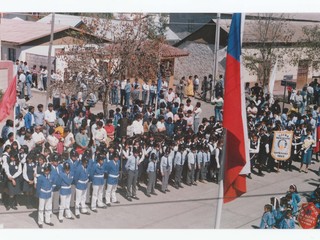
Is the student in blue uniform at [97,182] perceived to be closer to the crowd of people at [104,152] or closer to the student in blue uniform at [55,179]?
the crowd of people at [104,152]

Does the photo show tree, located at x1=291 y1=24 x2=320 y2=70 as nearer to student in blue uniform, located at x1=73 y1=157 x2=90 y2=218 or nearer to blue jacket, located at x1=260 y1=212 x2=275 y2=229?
blue jacket, located at x1=260 y1=212 x2=275 y2=229

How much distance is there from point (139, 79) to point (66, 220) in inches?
112

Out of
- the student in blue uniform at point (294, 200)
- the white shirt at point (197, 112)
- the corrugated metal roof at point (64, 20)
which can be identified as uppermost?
the corrugated metal roof at point (64, 20)

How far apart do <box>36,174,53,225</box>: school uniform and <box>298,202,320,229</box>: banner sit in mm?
3602

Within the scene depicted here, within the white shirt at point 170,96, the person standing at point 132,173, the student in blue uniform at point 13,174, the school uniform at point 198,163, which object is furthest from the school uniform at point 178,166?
the student in blue uniform at point 13,174

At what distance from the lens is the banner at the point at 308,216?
326 inches

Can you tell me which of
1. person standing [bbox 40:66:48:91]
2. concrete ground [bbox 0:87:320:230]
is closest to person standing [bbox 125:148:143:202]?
concrete ground [bbox 0:87:320:230]

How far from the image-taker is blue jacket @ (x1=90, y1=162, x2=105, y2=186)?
8602 mm

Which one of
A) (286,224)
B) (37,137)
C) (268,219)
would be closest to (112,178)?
(37,137)

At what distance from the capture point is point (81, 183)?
847cm

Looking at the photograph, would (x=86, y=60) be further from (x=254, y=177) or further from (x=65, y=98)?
(x=254, y=177)

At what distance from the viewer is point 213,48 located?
9422 millimetres
